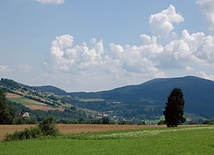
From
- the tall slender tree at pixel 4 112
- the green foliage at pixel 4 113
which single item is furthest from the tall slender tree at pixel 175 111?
the tall slender tree at pixel 4 112

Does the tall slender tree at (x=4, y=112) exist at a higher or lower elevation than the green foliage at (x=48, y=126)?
higher

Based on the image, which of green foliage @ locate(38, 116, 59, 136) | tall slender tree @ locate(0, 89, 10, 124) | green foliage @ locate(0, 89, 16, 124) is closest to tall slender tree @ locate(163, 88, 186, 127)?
green foliage @ locate(38, 116, 59, 136)

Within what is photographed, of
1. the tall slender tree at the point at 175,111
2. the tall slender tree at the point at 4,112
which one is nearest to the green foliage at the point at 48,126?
the tall slender tree at the point at 175,111

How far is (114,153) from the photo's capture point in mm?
37938

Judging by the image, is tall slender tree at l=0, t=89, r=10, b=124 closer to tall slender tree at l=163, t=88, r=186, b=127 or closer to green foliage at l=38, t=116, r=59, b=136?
green foliage at l=38, t=116, r=59, b=136

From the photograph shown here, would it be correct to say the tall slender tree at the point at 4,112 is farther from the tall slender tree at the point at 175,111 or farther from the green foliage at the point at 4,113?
the tall slender tree at the point at 175,111

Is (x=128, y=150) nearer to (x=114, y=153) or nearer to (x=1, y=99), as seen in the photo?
(x=114, y=153)

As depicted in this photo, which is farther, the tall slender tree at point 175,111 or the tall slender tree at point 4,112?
the tall slender tree at point 4,112

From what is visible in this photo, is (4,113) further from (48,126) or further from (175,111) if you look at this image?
(175,111)

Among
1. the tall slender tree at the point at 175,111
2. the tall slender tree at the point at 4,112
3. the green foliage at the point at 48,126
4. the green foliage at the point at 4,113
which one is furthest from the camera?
the green foliage at the point at 4,113

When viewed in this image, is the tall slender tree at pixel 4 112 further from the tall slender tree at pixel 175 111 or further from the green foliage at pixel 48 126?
the tall slender tree at pixel 175 111

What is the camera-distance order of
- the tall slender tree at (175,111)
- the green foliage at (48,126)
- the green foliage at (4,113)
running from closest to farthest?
the green foliage at (48,126) → the tall slender tree at (175,111) → the green foliage at (4,113)

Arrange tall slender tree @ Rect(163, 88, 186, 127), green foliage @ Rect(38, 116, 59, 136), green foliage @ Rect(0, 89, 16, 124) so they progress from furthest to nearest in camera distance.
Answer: green foliage @ Rect(0, 89, 16, 124) → tall slender tree @ Rect(163, 88, 186, 127) → green foliage @ Rect(38, 116, 59, 136)

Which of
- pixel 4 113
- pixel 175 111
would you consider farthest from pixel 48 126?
pixel 4 113
